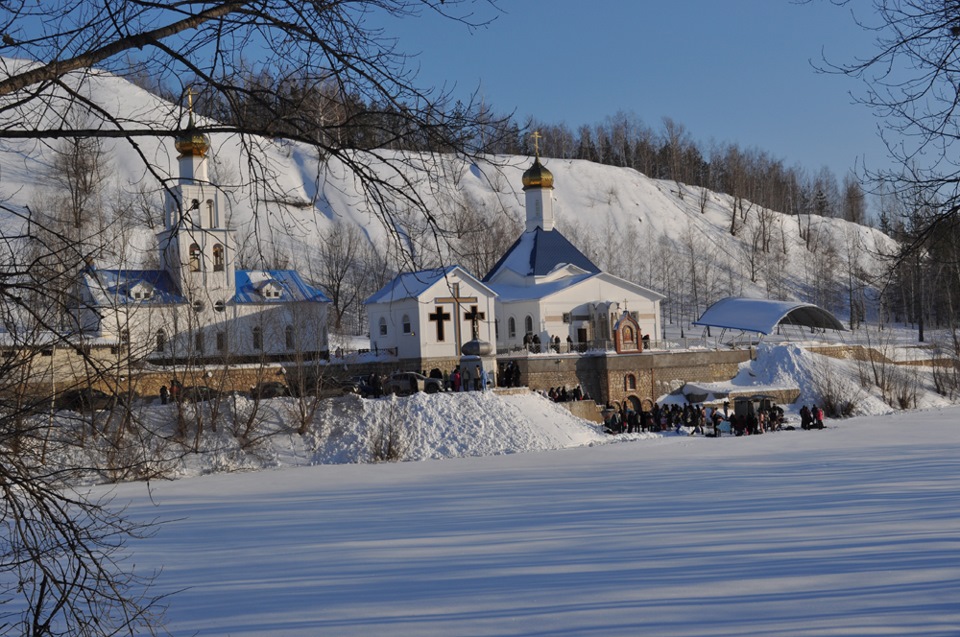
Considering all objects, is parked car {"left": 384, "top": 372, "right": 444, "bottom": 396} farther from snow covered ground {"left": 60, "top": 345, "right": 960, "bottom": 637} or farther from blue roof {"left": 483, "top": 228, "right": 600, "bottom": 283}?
blue roof {"left": 483, "top": 228, "right": 600, "bottom": 283}

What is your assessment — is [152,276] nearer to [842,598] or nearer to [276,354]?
[276,354]

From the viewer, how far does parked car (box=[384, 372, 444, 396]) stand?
104 feet

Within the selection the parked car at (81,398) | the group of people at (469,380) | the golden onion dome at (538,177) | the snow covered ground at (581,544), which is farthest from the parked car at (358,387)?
the parked car at (81,398)

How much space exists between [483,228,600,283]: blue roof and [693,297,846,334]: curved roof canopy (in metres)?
7.97

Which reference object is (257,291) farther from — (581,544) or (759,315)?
(581,544)

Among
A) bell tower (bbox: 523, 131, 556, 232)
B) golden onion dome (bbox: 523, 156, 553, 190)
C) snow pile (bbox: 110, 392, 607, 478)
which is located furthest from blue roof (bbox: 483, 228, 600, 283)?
snow pile (bbox: 110, 392, 607, 478)

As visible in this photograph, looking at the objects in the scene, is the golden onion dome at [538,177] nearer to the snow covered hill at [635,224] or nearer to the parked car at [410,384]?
the parked car at [410,384]

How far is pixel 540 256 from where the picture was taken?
146 ft

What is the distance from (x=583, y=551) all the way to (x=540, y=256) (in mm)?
35410

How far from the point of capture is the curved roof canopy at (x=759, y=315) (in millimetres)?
46156

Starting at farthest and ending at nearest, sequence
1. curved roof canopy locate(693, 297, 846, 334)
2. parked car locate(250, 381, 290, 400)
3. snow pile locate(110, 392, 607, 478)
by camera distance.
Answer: curved roof canopy locate(693, 297, 846, 334) → parked car locate(250, 381, 290, 400) → snow pile locate(110, 392, 607, 478)

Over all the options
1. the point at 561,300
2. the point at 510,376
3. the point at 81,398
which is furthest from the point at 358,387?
the point at 81,398

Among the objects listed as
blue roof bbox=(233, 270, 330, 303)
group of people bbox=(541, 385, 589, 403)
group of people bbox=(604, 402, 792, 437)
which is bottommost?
group of people bbox=(604, 402, 792, 437)

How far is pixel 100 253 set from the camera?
5.02 m
